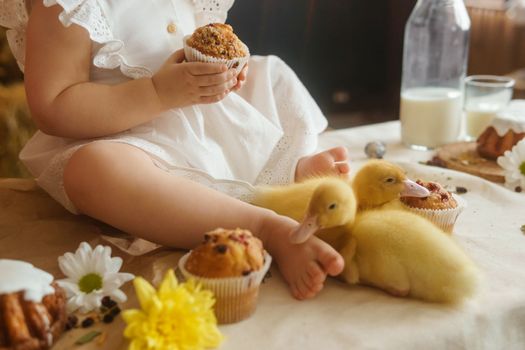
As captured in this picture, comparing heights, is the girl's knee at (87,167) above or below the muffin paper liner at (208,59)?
below

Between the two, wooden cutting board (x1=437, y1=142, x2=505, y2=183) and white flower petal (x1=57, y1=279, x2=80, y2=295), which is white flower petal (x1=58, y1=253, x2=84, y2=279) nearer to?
white flower petal (x1=57, y1=279, x2=80, y2=295)

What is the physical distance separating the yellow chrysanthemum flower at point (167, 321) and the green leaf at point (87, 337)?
83mm

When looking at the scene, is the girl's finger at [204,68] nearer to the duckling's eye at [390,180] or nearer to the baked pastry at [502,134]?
the duckling's eye at [390,180]

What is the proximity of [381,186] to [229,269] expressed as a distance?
280mm

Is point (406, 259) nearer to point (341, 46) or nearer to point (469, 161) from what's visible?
point (469, 161)

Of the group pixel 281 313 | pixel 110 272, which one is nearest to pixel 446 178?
pixel 281 313

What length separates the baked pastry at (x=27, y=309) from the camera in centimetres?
68

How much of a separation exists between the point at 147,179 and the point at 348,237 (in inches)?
11.7

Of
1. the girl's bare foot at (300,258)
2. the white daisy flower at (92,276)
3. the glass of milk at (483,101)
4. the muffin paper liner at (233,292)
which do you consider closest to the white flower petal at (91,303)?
the white daisy flower at (92,276)

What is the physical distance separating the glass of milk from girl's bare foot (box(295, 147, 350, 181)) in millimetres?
609

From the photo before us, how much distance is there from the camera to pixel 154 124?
107cm

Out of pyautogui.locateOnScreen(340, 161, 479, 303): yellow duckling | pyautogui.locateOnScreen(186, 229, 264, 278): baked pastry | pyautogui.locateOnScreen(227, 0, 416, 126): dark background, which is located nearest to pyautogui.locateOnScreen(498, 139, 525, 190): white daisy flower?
pyautogui.locateOnScreen(340, 161, 479, 303): yellow duckling

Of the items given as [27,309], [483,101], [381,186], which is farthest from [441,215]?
[483,101]

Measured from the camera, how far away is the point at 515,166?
4.16 feet
